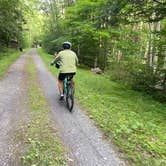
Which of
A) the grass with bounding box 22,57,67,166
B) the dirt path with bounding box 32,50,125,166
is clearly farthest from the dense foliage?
the grass with bounding box 22,57,67,166

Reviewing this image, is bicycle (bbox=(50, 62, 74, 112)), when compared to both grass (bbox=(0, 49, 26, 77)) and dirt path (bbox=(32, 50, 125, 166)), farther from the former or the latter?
grass (bbox=(0, 49, 26, 77))

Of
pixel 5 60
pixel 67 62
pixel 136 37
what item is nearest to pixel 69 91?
pixel 67 62

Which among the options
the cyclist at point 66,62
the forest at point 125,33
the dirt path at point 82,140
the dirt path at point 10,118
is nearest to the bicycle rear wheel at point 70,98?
the dirt path at point 82,140

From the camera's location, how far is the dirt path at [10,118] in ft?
15.0

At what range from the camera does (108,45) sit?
24.8 meters

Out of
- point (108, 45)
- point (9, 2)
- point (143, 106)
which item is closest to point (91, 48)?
point (108, 45)

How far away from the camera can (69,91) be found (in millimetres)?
8086

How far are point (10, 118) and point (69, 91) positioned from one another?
2089mm

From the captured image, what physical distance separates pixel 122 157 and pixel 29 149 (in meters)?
1.71

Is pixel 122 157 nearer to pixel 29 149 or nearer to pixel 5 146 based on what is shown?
pixel 29 149

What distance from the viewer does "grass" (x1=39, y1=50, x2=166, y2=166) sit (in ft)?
16.1

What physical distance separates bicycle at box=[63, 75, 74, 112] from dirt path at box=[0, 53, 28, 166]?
1.35 metres

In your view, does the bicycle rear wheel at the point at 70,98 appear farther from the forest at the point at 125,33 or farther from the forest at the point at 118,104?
the forest at the point at 125,33

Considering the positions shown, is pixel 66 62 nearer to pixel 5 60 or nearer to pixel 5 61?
pixel 5 61
